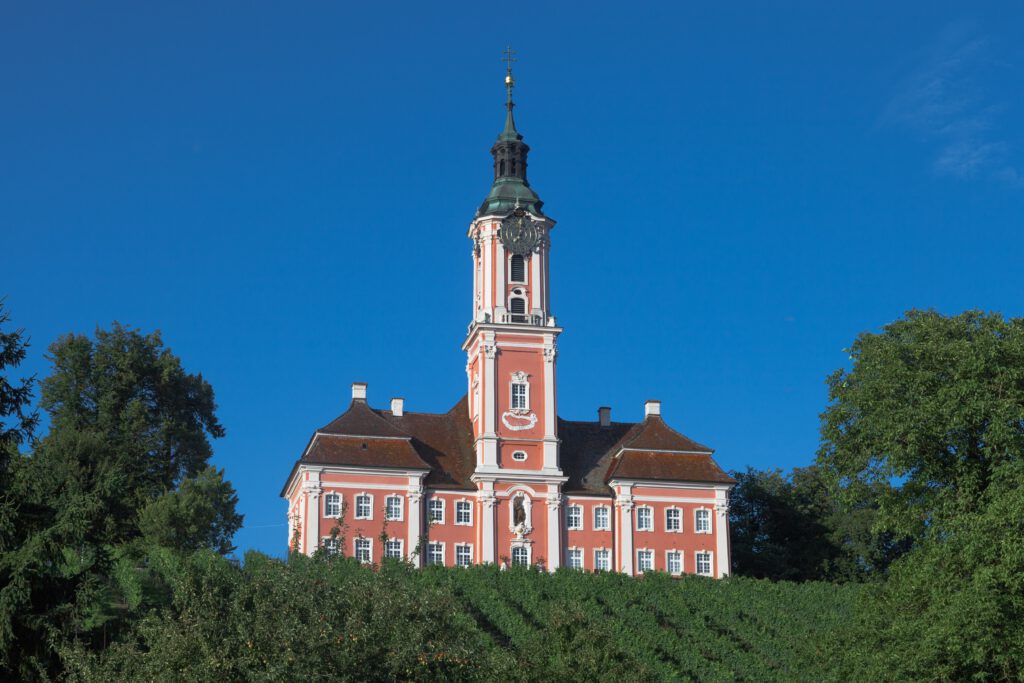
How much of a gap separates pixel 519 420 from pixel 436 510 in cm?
621

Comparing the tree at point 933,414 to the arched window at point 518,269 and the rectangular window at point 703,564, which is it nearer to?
the rectangular window at point 703,564

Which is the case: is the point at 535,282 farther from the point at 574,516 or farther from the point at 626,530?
the point at 626,530

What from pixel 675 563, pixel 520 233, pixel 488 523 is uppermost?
pixel 520 233

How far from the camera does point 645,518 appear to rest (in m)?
77.9

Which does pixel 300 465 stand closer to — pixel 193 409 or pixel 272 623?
pixel 193 409

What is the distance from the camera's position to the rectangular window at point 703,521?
78.1 metres

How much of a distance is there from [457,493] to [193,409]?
14.5 meters

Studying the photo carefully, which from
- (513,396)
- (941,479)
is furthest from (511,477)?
(941,479)

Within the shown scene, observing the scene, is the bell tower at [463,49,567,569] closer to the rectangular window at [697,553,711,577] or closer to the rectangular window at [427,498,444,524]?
the rectangular window at [427,498,444,524]

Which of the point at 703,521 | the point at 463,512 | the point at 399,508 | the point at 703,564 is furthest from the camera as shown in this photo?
the point at 703,521

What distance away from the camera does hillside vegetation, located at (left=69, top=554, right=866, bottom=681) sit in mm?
29500

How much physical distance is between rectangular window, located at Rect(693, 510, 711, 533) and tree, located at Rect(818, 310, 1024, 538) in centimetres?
2595

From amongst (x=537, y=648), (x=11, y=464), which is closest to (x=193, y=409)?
(x=11, y=464)

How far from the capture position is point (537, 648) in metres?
36.6
